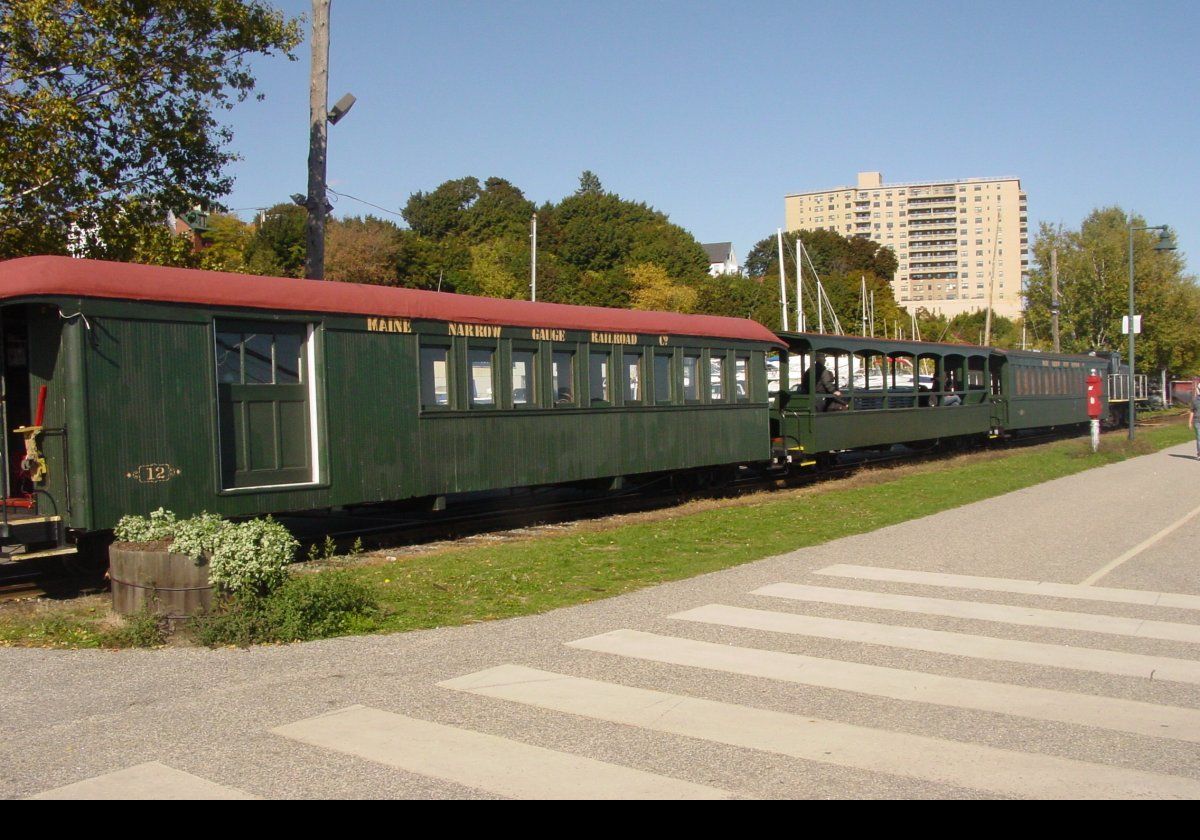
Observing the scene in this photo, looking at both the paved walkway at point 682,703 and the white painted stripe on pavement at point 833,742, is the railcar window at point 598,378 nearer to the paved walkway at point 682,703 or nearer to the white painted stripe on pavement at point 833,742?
the paved walkway at point 682,703

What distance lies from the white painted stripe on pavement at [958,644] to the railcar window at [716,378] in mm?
9693

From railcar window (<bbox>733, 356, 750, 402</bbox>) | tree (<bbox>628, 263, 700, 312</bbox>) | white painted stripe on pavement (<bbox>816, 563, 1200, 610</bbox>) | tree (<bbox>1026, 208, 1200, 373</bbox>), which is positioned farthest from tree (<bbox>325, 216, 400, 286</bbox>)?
white painted stripe on pavement (<bbox>816, 563, 1200, 610</bbox>)

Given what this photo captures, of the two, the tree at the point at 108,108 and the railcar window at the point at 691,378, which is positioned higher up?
the tree at the point at 108,108

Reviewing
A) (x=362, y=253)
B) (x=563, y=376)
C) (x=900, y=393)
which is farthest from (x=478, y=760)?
(x=362, y=253)

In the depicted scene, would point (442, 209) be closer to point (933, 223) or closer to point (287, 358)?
point (287, 358)

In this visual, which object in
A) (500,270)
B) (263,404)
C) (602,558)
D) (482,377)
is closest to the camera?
(263,404)

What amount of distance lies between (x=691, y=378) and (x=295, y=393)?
7.79 metres

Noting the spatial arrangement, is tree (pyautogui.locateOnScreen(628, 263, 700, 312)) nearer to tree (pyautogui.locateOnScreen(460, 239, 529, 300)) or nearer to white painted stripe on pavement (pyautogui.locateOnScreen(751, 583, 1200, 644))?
tree (pyautogui.locateOnScreen(460, 239, 529, 300))

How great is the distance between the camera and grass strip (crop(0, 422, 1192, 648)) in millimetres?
8672

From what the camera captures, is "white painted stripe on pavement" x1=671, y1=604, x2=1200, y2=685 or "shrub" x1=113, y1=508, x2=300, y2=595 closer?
"white painted stripe on pavement" x1=671, y1=604, x2=1200, y2=685

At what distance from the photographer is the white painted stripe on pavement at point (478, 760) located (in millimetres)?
4789

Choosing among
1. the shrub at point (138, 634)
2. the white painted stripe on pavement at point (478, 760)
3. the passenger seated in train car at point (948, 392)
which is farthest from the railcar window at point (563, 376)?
the passenger seated in train car at point (948, 392)

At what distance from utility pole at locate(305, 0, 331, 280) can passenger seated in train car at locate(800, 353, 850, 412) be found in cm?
976

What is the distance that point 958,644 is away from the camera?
25.6 feet
